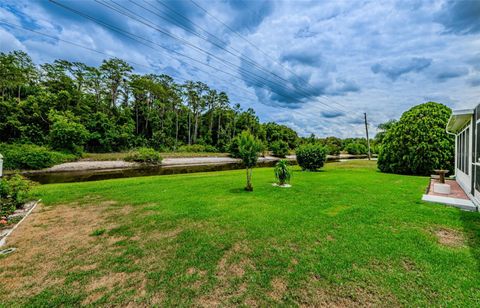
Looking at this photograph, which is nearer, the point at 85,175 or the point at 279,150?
the point at 85,175

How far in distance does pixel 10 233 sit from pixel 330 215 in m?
7.69

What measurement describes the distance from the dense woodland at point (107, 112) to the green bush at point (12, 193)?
18255mm

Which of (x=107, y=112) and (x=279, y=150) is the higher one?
(x=107, y=112)

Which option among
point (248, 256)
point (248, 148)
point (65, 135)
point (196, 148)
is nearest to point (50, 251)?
point (248, 256)

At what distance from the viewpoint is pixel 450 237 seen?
3.95m

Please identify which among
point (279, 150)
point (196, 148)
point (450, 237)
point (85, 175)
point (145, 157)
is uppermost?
point (196, 148)

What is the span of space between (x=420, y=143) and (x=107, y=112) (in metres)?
45.4

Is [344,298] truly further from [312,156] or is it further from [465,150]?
[312,156]

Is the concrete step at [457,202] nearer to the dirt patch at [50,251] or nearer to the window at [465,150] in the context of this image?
the window at [465,150]

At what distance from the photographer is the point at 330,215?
5.33 metres

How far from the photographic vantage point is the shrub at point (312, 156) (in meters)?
15.9

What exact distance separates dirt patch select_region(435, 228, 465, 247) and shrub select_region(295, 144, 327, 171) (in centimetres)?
1180

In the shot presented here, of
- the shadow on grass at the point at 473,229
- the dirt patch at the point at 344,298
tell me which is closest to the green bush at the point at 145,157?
the dirt patch at the point at 344,298

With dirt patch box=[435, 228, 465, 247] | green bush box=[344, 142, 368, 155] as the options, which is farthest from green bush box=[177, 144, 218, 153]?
green bush box=[344, 142, 368, 155]
